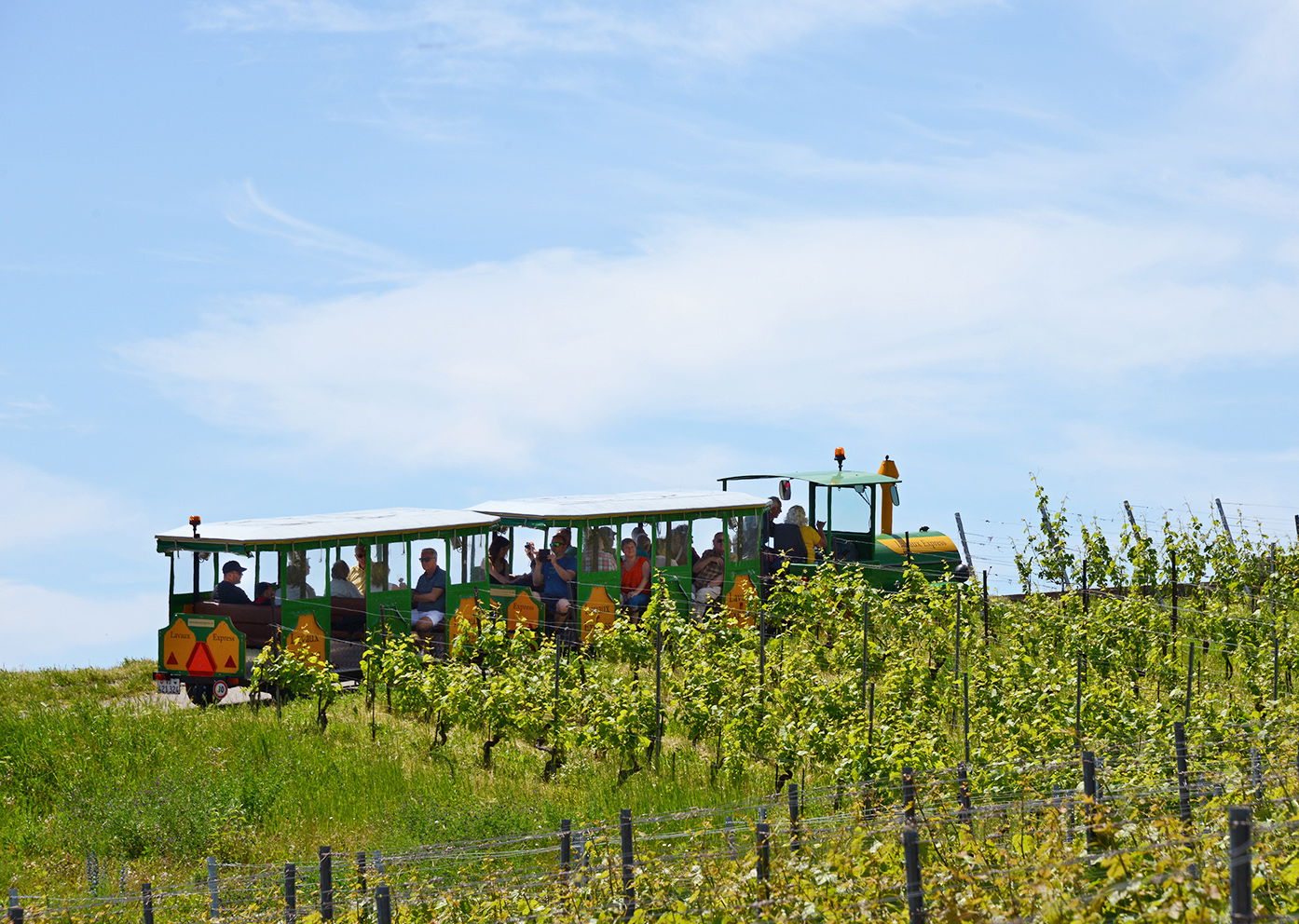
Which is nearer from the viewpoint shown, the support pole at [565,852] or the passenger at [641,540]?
the support pole at [565,852]

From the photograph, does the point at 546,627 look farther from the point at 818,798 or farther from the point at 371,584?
the point at 818,798

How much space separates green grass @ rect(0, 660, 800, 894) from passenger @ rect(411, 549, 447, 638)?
1333 mm

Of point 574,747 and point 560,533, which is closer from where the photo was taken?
point 574,747

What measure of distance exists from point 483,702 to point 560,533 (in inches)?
178

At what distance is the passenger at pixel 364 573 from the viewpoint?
16719mm

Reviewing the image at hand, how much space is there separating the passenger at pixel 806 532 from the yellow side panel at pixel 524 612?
511cm

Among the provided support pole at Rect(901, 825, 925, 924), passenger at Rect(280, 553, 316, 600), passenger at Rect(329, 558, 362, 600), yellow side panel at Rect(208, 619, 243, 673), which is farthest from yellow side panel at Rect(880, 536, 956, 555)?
support pole at Rect(901, 825, 925, 924)

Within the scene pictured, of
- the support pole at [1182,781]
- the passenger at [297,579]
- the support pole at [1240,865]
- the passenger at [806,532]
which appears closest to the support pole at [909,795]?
the support pole at [1182,781]

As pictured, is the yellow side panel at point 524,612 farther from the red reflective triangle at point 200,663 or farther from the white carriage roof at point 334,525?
the red reflective triangle at point 200,663

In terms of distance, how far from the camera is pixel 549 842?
36.9ft

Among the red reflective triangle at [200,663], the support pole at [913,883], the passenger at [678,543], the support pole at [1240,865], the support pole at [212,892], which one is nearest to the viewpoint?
the support pole at [1240,865]

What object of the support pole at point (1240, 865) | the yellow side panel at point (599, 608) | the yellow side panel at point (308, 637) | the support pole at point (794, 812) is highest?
the yellow side panel at point (599, 608)

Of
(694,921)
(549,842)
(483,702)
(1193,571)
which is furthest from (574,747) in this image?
(1193,571)

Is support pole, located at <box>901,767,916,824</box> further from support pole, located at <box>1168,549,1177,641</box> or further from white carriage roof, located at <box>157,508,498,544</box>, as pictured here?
support pole, located at <box>1168,549,1177,641</box>
